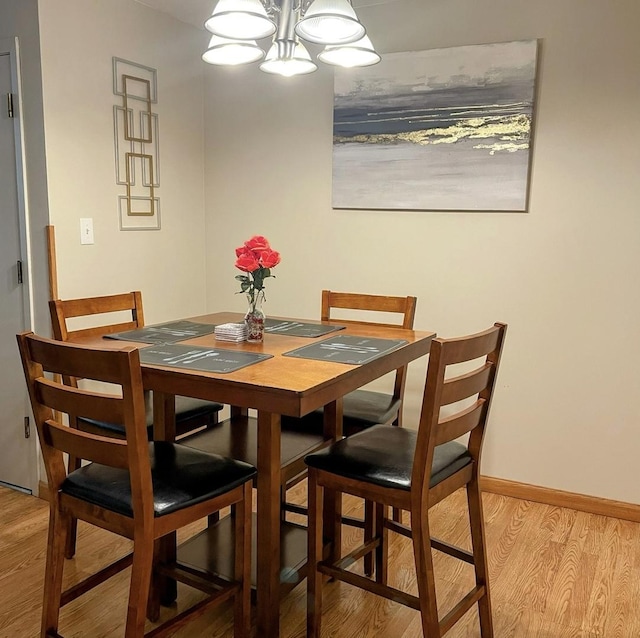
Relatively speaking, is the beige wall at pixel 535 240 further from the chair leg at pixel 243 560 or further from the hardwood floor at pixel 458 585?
the chair leg at pixel 243 560

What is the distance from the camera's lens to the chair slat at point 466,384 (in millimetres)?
1633

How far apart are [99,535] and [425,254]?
1.92 meters

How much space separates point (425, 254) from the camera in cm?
308

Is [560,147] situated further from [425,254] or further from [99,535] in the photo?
[99,535]

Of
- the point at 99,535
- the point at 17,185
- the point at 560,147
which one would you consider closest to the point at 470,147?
the point at 560,147

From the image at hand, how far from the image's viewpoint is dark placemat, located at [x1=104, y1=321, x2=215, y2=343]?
214 cm

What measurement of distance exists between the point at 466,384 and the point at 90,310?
4.87ft

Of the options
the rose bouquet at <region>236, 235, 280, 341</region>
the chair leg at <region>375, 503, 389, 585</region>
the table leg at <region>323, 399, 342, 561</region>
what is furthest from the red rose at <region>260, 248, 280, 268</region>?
the chair leg at <region>375, 503, 389, 585</region>

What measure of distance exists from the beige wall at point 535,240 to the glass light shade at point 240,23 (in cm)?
133

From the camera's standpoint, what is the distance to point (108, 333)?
2.32 meters

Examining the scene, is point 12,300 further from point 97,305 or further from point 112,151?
point 112,151

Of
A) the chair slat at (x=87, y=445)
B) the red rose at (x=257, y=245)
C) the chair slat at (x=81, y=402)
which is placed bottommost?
the chair slat at (x=87, y=445)

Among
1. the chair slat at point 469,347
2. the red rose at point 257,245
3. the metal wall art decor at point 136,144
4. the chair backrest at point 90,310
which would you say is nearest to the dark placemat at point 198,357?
the red rose at point 257,245

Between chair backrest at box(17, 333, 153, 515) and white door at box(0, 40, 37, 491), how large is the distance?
1.32m
